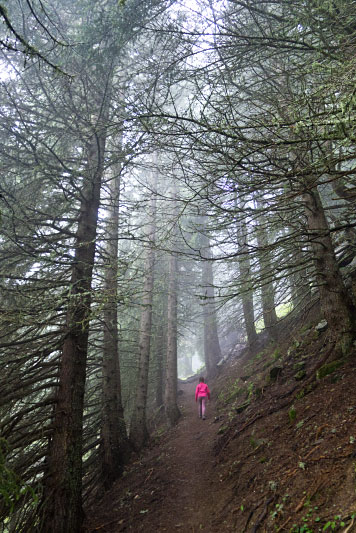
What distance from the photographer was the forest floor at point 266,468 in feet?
11.1

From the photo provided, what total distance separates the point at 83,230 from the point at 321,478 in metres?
5.23

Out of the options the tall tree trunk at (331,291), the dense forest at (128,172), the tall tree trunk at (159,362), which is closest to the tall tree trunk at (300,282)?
the dense forest at (128,172)

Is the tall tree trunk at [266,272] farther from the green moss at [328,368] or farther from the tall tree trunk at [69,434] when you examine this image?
the tall tree trunk at [69,434]

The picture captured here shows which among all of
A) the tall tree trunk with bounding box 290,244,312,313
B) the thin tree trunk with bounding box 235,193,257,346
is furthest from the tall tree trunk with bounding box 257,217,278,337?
the tall tree trunk with bounding box 290,244,312,313

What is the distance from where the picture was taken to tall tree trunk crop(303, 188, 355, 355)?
5492mm

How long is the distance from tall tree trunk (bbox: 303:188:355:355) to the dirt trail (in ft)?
11.4

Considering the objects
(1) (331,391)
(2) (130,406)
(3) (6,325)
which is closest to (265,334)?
(2) (130,406)

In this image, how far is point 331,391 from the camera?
495 cm

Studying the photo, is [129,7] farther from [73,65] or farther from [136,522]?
[136,522]

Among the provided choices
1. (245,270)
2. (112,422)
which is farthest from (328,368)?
(112,422)

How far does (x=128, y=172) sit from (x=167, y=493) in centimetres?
657

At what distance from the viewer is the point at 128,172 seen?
21.4 ft

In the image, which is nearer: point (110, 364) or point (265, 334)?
point (110, 364)

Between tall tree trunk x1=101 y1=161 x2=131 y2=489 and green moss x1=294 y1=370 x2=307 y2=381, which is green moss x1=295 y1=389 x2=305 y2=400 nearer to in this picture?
green moss x1=294 y1=370 x2=307 y2=381
